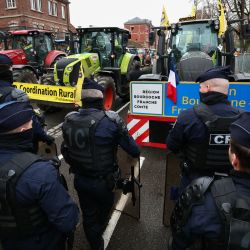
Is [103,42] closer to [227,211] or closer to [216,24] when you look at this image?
[216,24]

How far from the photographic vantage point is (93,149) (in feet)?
8.59

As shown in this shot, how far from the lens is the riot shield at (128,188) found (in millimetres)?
3203

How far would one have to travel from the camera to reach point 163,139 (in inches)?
194

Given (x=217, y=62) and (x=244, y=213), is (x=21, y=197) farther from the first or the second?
(x=217, y=62)

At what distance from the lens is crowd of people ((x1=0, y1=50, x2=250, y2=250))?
1.41m

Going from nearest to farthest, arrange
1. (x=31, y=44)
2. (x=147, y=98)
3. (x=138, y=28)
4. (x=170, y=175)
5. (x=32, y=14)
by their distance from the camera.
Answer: (x=170, y=175), (x=147, y=98), (x=31, y=44), (x=32, y=14), (x=138, y=28)

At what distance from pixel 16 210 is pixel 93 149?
993mm

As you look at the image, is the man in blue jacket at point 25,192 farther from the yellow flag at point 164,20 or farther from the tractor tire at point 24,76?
the tractor tire at point 24,76

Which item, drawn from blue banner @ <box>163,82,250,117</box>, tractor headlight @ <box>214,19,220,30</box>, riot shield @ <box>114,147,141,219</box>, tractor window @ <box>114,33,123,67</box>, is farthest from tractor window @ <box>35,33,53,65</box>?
riot shield @ <box>114,147,141,219</box>

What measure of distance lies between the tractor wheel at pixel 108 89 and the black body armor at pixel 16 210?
582cm

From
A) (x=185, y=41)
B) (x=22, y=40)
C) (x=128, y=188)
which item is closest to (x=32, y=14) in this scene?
(x=22, y=40)

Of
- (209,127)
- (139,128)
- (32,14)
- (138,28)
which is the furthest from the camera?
(138,28)

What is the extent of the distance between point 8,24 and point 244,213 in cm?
3177

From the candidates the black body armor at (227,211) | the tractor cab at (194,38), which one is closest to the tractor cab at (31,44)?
the tractor cab at (194,38)
